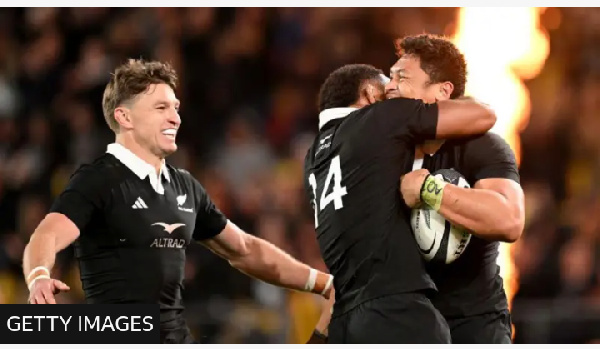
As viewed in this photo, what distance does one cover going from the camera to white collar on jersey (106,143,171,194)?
214 inches

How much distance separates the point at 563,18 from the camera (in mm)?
11633

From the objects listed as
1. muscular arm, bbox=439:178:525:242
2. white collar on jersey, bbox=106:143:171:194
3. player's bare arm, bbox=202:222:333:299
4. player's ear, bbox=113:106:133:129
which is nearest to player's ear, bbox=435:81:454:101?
muscular arm, bbox=439:178:525:242

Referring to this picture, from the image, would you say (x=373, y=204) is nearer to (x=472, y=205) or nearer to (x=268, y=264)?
(x=472, y=205)

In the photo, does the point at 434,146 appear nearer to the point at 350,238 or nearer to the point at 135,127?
the point at 350,238

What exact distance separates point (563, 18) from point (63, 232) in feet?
26.1

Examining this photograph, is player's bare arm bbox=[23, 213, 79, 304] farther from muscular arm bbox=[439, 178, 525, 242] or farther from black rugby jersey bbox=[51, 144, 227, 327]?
muscular arm bbox=[439, 178, 525, 242]

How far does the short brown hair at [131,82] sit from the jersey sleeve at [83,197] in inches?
16.3

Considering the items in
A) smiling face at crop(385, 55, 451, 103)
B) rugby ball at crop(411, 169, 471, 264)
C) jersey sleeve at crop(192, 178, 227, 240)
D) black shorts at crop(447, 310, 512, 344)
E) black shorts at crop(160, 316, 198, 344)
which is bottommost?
black shorts at crop(447, 310, 512, 344)

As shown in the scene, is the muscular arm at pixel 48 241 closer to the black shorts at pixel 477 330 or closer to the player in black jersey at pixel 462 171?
the player in black jersey at pixel 462 171

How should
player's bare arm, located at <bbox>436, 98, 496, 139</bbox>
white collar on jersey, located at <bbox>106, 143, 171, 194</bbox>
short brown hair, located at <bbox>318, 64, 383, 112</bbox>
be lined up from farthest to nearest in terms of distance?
white collar on jersey, located at <bbox>106, 143, 171, 194</bbox> → short brown hair, located at <bbox>318, 64, 383, 112</bbox> → player's bare arm, located at <bbox>436, 98, 496, 139</bbox>

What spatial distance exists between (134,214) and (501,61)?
254 inches

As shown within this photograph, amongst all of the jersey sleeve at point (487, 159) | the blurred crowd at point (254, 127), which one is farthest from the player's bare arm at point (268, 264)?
the blurred crowd at point (254, 127)

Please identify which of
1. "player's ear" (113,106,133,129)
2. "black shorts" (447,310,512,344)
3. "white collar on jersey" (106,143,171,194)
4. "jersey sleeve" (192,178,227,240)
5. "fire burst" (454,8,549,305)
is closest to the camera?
"black shorts" (447,310,512,344)

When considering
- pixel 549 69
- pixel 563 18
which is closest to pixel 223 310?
pixel 549 69
